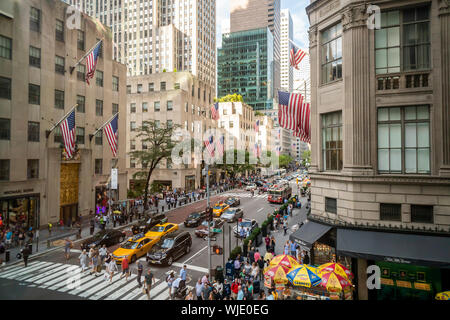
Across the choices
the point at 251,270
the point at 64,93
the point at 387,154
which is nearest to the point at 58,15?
the point at 64,93

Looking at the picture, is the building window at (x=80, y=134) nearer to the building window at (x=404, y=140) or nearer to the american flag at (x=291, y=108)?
the american flag at (x=291, y=108)

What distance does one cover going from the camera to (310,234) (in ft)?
47.7

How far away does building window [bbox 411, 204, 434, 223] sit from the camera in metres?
12.2

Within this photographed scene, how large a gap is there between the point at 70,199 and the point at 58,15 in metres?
20.3

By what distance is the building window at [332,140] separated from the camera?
47.4ft

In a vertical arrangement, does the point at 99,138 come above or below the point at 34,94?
below

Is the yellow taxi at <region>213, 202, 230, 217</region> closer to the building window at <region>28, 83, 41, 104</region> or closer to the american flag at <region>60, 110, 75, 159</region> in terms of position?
the american flag at <region>60, 110, 75, 159</region>

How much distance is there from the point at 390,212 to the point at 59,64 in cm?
3375

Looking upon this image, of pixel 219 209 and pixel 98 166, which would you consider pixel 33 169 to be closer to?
pixel 98 166

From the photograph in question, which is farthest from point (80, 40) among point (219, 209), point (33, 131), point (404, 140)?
point (404, 140)

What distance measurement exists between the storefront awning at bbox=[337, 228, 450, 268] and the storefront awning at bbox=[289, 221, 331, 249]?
3.74ft

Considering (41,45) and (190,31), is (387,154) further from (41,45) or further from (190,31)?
(190,31)

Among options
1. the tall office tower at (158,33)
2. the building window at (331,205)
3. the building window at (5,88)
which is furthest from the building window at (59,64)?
the tall office tower at (158,33)

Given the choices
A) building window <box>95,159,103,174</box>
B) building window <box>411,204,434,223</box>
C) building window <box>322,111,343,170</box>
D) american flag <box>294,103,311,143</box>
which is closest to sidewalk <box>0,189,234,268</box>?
building window <box>95,159,103,174</box>
